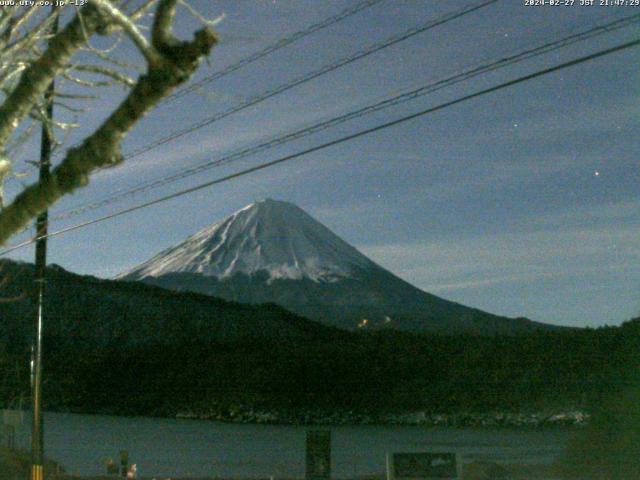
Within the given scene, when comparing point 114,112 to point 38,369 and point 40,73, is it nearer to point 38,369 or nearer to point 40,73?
point 40,73

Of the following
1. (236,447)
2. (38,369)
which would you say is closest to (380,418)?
(236,447)

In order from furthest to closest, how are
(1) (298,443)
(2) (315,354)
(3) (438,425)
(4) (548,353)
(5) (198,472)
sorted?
(2) (315,354) → (4) (548,353) → (3) (438,425) → (1) (298,443) → (5) (198,472)

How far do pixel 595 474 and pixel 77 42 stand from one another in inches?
780

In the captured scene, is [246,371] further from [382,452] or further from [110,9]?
[110,9]

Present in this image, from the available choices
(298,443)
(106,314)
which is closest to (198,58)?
(298,443)

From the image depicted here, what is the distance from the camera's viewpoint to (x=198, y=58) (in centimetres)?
407

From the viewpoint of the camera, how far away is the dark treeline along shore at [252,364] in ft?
284

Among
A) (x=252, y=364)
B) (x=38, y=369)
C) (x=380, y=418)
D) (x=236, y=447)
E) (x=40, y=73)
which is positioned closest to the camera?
(x=40, y=73)

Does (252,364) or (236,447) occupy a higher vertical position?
(252,364)

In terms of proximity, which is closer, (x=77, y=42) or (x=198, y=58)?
(x=198, y=58)

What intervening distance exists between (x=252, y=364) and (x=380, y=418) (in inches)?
884

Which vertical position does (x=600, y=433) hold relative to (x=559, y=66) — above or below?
below

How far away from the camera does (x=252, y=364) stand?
108688 mm

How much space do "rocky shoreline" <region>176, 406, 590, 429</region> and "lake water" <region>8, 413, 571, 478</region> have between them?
5579 mm
